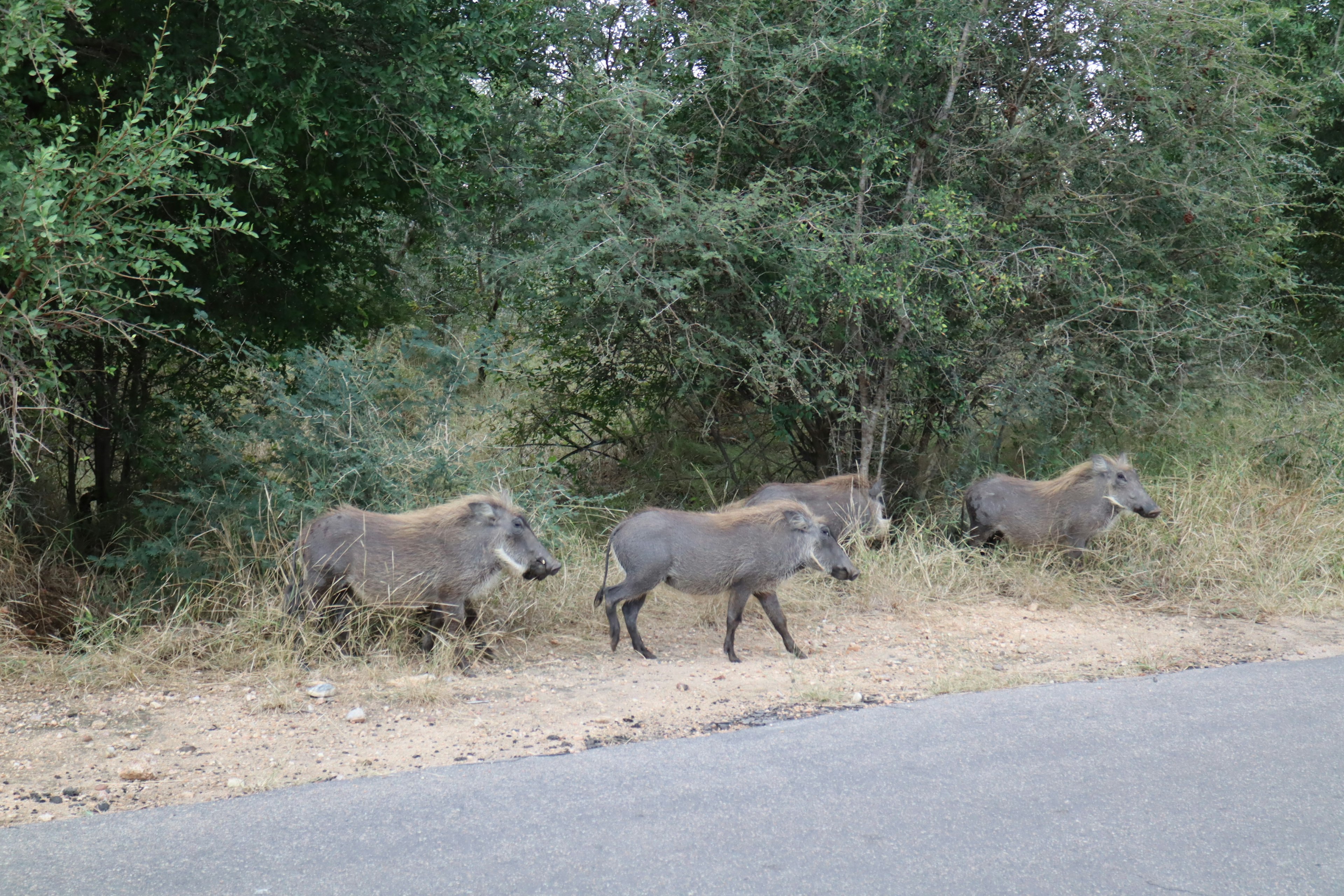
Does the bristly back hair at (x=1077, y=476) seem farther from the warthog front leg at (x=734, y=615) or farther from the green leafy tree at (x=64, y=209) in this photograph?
the green leafy tree at (x=64, y=209)

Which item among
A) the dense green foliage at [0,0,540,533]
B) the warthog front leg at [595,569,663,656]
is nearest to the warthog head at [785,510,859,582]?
the warthog front leg at [595,569,663,656]

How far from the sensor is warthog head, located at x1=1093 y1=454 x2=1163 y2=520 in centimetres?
852

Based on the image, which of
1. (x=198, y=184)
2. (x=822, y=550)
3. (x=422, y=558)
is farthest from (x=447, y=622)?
(x=198, y=184)

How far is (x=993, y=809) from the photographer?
4086 millimetres

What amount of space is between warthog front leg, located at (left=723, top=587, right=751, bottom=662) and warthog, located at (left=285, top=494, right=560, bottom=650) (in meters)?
1.00

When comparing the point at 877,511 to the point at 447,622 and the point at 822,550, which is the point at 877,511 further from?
the point at 447,622

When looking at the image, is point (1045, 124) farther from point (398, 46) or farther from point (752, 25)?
point (398, 46)

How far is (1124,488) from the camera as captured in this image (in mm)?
8602

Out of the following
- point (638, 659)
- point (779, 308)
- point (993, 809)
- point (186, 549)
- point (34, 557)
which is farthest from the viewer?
point (779, 308)

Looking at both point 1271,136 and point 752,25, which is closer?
point 752,25

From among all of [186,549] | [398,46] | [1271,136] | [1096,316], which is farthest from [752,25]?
[186,549]

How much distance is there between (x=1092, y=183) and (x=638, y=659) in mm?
5606

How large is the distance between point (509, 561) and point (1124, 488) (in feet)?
15.2

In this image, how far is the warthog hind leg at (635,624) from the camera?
6.62 meters
